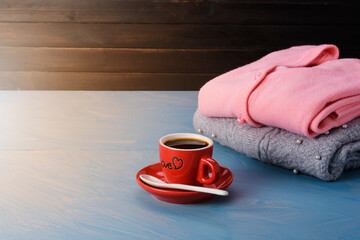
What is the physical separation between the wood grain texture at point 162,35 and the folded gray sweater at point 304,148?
1.67 meters

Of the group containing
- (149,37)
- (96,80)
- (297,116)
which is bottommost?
(96,80)

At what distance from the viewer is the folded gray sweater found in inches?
22.9

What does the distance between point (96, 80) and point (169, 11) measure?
A: 0.59 m

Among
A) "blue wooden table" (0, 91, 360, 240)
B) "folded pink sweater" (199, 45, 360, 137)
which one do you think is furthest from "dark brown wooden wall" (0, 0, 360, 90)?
"folded pink sweater" (199, 45, 360, 137)

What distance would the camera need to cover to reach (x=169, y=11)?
2.25 meters

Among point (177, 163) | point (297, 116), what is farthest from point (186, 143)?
point (297, 116)

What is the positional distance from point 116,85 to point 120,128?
155 cm

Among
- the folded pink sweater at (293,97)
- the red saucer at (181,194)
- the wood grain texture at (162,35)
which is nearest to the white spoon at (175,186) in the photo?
the red saucer at (181,194)

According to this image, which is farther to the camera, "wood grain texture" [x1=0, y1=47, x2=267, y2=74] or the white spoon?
"wood grain texture" [x1=0, y1=47, x2=267, y2=74]

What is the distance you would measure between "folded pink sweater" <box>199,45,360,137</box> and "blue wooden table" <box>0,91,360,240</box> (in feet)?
0.28

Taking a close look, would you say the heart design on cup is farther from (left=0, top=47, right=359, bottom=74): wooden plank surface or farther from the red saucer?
(left=0, top=47, right=359, bottom=74): wooden plank surface

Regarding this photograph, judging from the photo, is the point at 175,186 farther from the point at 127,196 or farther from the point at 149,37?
the point at 149,37

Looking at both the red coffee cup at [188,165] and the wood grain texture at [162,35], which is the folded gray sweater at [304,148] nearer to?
the red coffee cup at [188,165]

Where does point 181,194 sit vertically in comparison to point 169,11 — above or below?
below
